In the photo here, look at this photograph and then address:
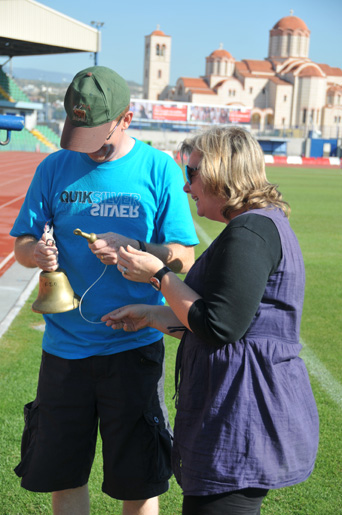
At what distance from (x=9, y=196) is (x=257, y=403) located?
17630 mm

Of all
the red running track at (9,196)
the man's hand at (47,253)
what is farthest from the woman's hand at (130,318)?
the red running track at (9,196)

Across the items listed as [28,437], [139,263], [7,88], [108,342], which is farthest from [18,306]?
[7,88]

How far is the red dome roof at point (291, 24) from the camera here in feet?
429

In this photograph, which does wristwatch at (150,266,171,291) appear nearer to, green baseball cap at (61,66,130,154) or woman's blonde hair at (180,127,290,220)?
woman's blonde hair at (180,127,290,220)

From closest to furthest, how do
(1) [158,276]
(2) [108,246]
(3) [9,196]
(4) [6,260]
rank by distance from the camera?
1. (1) [158,276]
2. (2) [108,246]
3. (4) [6,260]
4. (3) [9,196]

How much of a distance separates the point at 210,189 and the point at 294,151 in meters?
86.4

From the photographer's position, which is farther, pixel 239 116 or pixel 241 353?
pixel 239 116

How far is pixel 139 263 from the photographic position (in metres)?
2.20

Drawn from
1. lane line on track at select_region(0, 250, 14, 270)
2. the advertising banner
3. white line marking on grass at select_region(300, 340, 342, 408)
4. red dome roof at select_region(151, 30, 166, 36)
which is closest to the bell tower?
red dome roof at select_region(151, 30, 166, 36)

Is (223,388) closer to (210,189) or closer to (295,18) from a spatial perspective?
(210,189)

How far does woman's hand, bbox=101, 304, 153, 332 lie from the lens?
2.41 metres

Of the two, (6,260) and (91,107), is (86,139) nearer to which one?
(91,107)

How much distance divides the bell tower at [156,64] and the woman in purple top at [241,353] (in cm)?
13601

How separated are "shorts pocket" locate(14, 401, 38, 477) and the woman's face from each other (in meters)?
1.17
